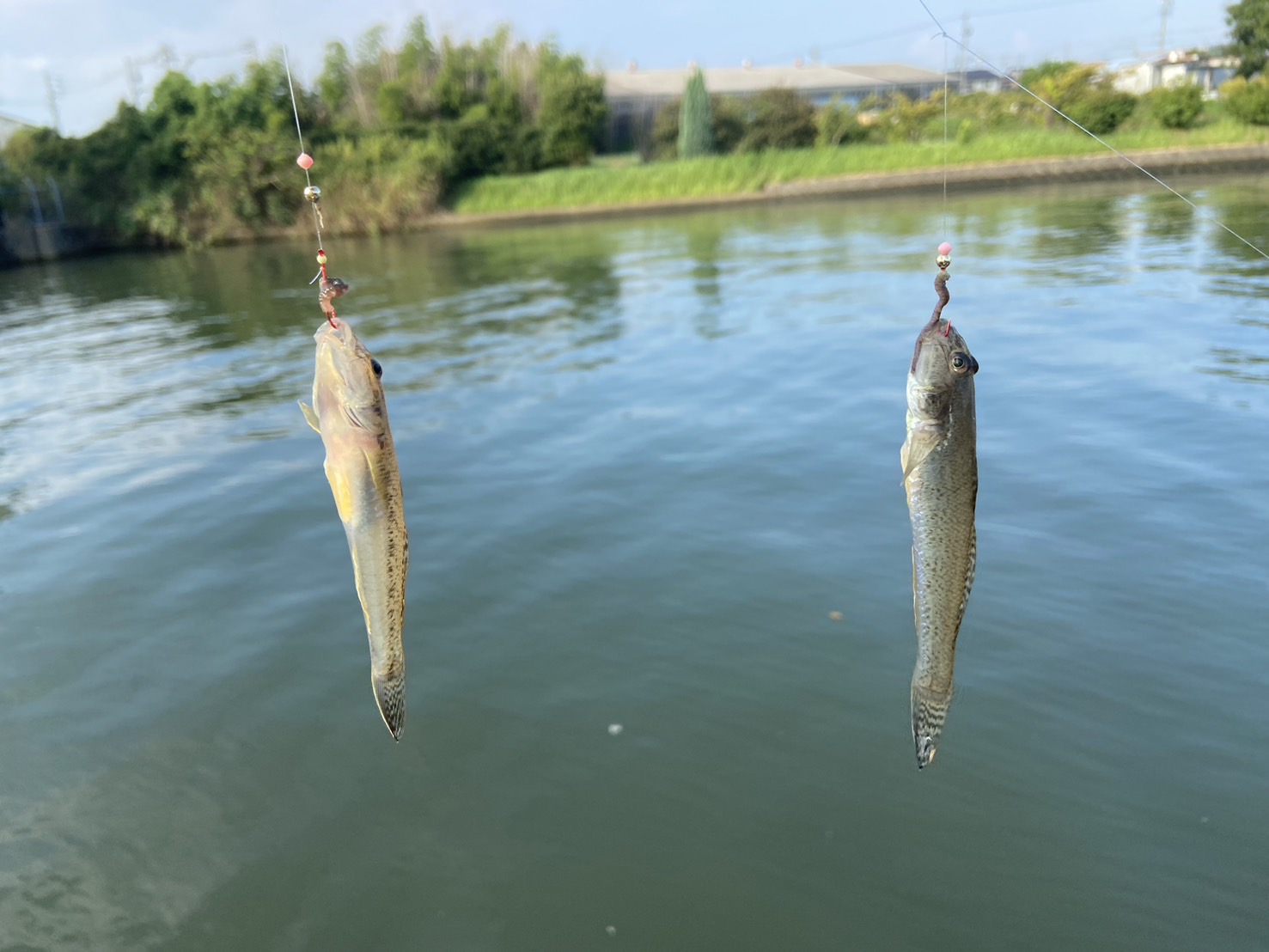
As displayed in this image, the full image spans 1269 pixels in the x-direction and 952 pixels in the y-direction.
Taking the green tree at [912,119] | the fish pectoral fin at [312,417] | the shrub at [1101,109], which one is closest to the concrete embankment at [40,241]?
the green tree at [912,119]

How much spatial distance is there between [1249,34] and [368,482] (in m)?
57.2

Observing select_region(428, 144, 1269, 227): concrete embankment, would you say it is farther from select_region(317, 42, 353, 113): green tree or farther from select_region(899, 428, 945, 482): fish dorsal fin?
select_region(899, 428, 945, 482): fish dorsal fin

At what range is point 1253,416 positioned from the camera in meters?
10.1

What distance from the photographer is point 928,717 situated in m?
2.94

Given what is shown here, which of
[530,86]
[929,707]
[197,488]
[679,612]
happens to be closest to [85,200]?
[530,86]

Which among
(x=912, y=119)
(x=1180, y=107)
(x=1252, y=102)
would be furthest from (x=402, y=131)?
(x=1252, y=102)

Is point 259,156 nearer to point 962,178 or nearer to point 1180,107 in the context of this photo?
point 962,178

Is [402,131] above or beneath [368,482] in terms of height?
above

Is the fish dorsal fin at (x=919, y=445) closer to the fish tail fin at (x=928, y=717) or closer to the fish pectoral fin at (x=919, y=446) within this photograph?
the fish pectoral fin at (x=919, y=446)

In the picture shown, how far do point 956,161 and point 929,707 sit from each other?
142 feet

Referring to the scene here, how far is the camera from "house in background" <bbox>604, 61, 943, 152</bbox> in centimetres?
6034

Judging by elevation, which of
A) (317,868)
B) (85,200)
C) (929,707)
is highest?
(85,200)

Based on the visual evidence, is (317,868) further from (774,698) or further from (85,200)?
(85,200)

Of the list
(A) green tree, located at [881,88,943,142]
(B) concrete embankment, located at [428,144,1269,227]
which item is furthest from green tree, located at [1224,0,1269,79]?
(A) green tree, located at [881,88,943,142]
